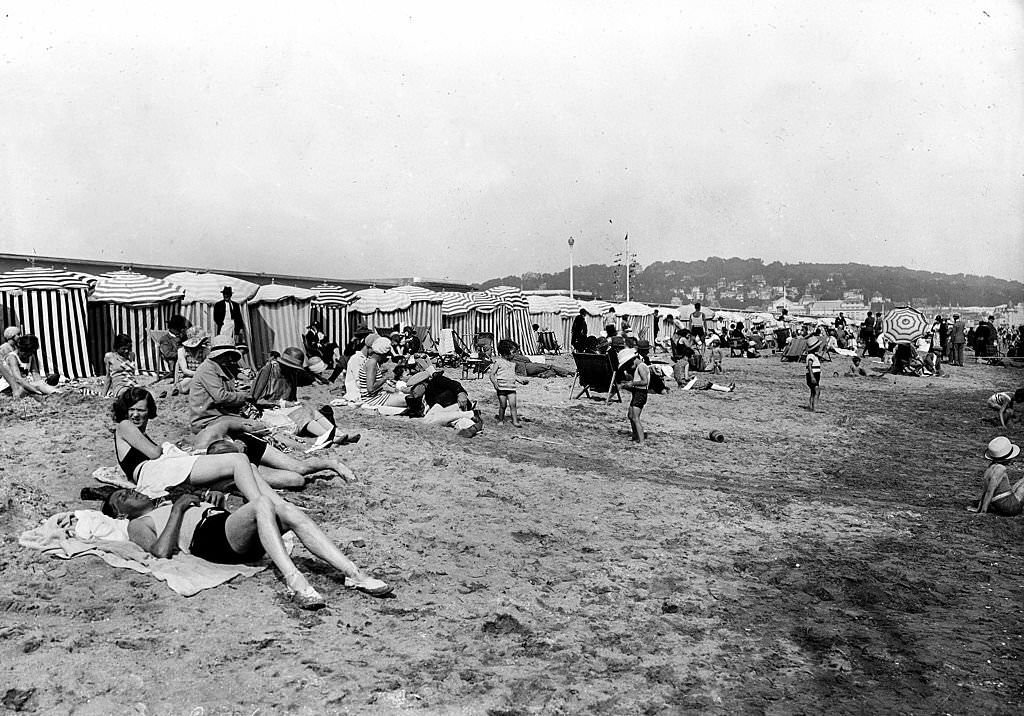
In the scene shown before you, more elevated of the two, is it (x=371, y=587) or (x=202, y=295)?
(x=202, y=295)

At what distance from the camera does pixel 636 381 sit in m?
9.23

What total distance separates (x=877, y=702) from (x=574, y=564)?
212cm

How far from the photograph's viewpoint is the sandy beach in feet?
10.7

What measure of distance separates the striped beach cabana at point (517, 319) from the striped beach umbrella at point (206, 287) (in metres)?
8.70

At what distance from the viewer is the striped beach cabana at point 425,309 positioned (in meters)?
20.7

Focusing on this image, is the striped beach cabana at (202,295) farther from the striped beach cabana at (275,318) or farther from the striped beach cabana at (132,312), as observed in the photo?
the striped beach cabana at (275,318)

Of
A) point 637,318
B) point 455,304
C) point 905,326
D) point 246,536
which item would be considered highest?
point 455,304

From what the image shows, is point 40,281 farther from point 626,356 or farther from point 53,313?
point 626,356

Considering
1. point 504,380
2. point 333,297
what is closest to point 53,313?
point 333,297

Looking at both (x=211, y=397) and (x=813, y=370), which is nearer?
(x=211, y=397)

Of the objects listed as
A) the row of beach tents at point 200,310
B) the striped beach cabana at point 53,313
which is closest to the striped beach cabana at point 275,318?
the row of beach tents at point 200,310

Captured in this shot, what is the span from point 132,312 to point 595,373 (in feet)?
28.5

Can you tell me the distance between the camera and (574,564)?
5.05 m

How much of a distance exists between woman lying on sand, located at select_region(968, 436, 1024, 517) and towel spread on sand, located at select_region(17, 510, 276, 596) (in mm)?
5655
